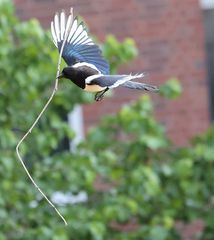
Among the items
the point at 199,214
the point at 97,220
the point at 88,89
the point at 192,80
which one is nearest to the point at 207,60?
the point at 192,80

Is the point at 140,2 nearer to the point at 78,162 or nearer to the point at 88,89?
the point at 78,162

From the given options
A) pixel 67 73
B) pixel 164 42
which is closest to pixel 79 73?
pixel 67 73

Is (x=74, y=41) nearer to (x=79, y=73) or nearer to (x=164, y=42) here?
(x=79, y=73)

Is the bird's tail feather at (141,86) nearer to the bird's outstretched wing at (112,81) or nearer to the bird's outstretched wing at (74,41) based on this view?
the bird's outstretched wing at (112,81)

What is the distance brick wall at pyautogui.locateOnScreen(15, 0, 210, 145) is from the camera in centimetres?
779

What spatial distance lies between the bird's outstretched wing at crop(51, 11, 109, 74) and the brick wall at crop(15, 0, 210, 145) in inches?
237

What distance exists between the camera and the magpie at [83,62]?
152 cm

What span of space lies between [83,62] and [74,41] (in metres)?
0.12

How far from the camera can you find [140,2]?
7.82 metres

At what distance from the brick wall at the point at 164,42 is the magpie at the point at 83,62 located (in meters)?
6.03

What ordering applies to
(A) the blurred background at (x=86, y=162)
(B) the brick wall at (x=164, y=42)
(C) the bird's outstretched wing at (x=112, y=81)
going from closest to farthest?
(C) the bird's outstretched wing at (x=112, y=81), (A) the blurred background at (x=86, y=162), (B) the brick wall at (x=164, y=42)

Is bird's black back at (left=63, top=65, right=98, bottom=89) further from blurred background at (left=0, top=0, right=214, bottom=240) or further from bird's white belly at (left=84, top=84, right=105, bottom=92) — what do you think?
blurred background at (left=0, top=0, right=214, bottom=240)

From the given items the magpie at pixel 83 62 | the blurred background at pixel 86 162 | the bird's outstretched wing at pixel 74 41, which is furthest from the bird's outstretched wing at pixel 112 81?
the blurred background at pixel 86 162

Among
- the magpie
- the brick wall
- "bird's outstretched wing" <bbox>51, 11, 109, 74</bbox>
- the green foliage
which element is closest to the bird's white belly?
the magpie
